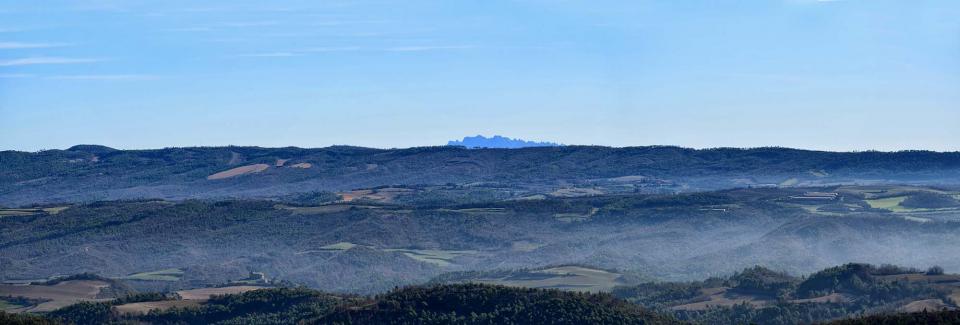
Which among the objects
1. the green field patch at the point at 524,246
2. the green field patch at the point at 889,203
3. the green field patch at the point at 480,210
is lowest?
the green field patch at the point at 524,246

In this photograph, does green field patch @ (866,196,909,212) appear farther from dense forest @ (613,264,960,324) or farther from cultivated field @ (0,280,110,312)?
cultivated field @ (0,280,110,312)

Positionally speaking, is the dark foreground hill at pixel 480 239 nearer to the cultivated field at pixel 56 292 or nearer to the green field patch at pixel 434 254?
the green field patch at pixel 434 254

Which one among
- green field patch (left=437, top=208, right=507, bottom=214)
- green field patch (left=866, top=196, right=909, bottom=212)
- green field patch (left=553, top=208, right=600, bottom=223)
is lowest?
green field patch (left=553, top=208, right=600, bottom=223)

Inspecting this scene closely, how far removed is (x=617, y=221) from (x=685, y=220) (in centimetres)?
836

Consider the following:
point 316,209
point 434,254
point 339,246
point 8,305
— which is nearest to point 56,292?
point 8,305

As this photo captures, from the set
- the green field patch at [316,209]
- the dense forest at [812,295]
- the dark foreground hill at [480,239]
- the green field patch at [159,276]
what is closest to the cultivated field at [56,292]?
the dark foreground hill at [480,239]

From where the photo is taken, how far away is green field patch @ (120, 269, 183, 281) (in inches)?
5994

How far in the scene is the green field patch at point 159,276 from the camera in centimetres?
15225

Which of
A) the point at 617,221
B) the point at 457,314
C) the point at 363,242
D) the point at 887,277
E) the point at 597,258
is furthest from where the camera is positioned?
the point at 617,221

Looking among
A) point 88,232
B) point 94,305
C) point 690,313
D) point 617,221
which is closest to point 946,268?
point 690,313

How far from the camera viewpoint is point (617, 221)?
188 metres

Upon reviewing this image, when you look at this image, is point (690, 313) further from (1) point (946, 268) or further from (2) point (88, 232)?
(2) point (88, 232)

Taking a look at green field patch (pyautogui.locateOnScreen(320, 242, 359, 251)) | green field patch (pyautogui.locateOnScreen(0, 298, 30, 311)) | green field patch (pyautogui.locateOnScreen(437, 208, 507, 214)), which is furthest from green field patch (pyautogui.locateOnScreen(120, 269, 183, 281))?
green field patch (pyautogui.locateOnScreen(437, 208, 507, 214))

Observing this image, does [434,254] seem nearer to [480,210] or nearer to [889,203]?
[480,210]
